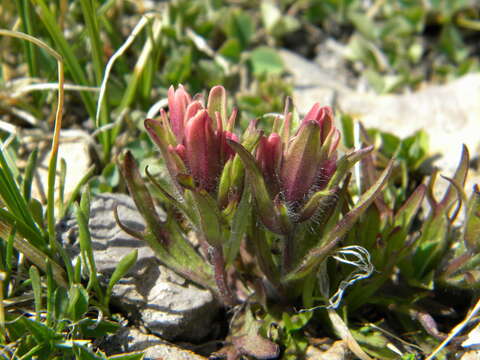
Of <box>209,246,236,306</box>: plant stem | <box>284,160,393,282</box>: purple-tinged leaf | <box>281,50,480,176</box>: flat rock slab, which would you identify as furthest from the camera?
<box>281,50,480,176</box>: flat rock slab

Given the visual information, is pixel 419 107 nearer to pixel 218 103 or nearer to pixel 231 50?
pixel 231 50

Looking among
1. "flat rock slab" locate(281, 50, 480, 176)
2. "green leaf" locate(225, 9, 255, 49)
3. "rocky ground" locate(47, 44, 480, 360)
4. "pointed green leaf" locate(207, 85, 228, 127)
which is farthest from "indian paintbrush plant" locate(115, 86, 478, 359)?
"green leaf" locate(225, 9, 255, 49)

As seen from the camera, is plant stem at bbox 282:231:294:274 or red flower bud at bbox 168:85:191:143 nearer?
red flower bud at bbox 168:85:191:143

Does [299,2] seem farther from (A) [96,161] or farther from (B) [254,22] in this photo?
(A) [96,161]

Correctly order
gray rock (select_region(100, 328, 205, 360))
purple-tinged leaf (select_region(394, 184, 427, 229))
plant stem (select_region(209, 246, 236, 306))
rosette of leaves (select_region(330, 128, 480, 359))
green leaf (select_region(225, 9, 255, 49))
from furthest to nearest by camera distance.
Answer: green leaf (select_region(225, 9, 255, 49)) < purple-tinged leaf (select_region(394, 184, 427, 229)) < rosette of leaves (select_region(330, 128, 480, 359)) < plant stem (select_region(209, 246, 236, 306)) < gray rock (select_region(100, 328, 205, 360))

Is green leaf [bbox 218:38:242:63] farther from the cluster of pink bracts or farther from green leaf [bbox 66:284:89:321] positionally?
green leaf [bbox 66:284:89:321]

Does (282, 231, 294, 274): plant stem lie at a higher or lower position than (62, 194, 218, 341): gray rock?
higher

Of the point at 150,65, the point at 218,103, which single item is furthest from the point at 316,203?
the point at 150,65
